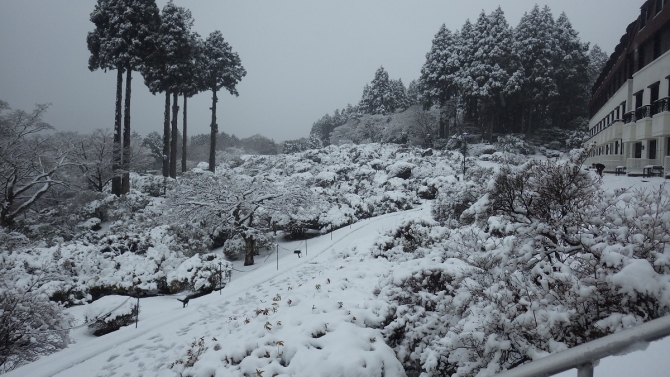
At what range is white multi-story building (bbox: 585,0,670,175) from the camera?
15.4 metres

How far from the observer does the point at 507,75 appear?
115 ft

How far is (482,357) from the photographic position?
349 centimetres

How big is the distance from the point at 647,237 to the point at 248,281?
1013cm

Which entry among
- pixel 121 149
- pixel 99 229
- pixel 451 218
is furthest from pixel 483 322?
pixel 121 149

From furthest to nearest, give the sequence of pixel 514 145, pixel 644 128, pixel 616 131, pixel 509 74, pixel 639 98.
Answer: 1. pixel 509 74
2. pixel 514 145
3. pixel 616 131
4. pixel 639 98
5. pixel 644 128

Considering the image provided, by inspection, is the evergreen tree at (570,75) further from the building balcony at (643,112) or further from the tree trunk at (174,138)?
the tree trunk at (174,138)

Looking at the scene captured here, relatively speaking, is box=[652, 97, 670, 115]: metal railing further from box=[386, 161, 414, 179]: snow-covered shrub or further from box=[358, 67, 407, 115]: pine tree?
box=[358, 67, 407, 115]: pine tree

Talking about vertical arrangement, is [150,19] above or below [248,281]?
above

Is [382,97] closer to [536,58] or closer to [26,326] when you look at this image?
[536,58]

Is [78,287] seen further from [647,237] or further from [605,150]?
[605,150]

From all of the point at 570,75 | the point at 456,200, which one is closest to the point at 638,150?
the point at 456,200

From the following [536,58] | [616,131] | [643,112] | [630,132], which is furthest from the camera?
[536,58]

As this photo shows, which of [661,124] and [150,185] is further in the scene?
[150,185]

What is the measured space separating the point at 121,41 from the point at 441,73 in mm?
35213
